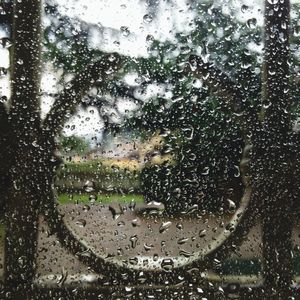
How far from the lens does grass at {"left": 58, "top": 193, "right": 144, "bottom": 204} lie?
797 millimetres

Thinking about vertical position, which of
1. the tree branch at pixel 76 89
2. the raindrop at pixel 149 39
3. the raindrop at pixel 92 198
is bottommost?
the raindrop at pixel 92 198

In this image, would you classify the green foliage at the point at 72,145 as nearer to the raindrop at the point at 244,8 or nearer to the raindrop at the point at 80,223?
the raindrop at the point at 80,223

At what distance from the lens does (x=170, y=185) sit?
0.82m

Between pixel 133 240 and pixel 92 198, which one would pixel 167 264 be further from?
pixel 92 198

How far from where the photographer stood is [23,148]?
31.4 inches

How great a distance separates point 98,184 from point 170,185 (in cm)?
14

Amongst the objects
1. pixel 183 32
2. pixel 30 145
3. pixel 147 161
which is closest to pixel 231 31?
pixel 183 32

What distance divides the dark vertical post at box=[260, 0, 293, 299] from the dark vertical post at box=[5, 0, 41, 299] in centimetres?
46

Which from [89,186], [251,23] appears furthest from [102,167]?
[251,23]

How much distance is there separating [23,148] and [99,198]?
0.57ft

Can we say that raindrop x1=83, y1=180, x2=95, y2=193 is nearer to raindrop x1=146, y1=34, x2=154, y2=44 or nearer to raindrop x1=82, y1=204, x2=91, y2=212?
raindrop x1=82, y1=204, x2=91, y2=212

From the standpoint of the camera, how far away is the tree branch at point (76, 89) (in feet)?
2.65

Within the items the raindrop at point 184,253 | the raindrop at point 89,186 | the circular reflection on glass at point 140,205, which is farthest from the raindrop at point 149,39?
the raindrop at point 184,253

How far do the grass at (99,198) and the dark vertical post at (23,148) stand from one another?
6cm
